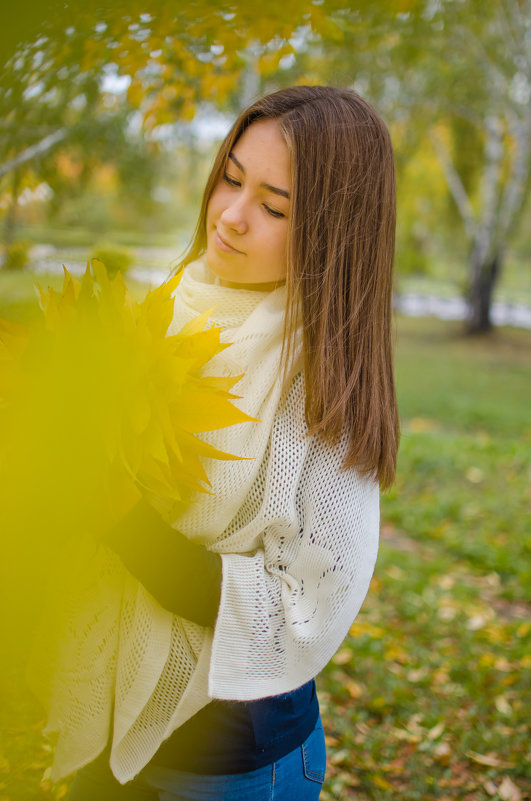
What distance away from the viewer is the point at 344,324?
133 cm

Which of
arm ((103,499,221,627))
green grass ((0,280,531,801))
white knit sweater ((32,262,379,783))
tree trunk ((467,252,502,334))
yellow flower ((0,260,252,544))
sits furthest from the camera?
tree trunk ((467,252,502,334))

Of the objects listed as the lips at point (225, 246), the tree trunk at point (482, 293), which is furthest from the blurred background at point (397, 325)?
the tree trunk at point (482, 293)

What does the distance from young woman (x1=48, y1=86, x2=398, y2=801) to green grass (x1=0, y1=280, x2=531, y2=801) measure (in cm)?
20

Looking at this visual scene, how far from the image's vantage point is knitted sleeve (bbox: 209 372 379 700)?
→ 123cm

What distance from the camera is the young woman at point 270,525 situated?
1.26m

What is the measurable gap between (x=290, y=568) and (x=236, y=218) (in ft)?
2.22

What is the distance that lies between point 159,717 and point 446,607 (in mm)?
3104

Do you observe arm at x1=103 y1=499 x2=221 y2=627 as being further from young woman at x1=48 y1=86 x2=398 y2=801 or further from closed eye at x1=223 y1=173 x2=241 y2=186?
closed eye at x1=223 y1=173 x2=241 y2=186

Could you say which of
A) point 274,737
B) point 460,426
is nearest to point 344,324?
point 274,737

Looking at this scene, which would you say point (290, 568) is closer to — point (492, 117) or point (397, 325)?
point (397, 325)

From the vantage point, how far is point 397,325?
3174mm

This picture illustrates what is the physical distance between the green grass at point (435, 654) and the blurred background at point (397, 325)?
10 millimetres

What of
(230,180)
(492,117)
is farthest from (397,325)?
(492,117)

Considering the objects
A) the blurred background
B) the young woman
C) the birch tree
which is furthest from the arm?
the birch tree
